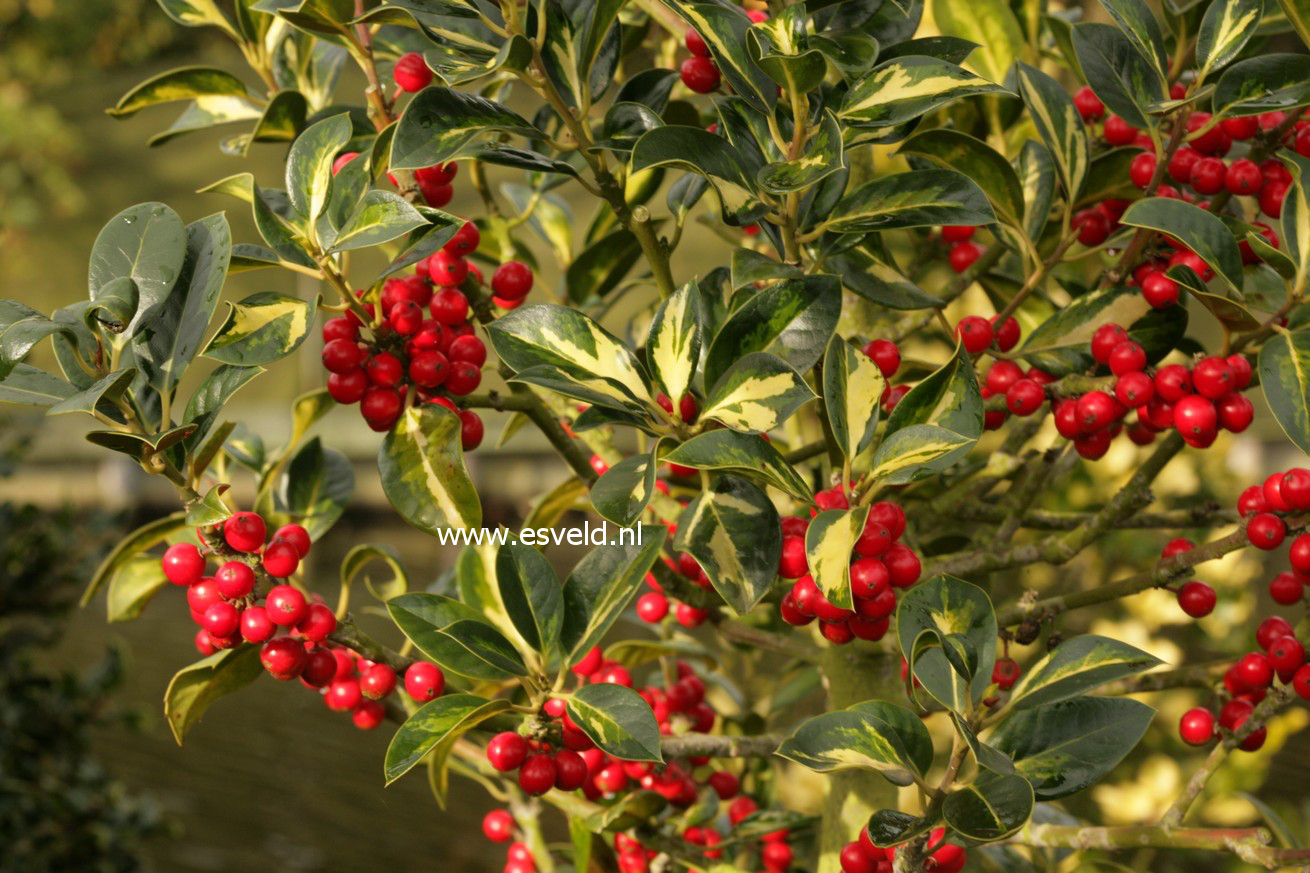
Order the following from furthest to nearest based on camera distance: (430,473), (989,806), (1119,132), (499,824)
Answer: (499,824), (1119,132), (430,473), (989,806)

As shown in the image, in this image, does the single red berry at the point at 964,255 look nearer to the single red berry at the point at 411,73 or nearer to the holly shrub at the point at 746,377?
the holly shrub at the point at 746,377

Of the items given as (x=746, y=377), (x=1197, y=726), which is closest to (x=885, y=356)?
(x=746, y=377)

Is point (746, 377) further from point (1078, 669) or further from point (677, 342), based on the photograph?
point (1078, 669)

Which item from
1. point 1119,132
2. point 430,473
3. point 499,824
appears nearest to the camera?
point 430,473

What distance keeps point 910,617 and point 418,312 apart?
0.83ft

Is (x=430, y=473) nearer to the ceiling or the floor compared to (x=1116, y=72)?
nearer to the floor

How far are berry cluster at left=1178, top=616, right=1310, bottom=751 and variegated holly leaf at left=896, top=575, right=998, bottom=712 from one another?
160mm

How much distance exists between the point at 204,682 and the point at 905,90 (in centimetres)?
40

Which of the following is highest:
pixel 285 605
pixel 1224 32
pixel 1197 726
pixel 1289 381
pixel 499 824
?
pixel 1224 32

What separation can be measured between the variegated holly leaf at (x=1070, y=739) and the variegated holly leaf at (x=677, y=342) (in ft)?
0.65

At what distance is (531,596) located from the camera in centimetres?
51

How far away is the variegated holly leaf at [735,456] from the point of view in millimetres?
413

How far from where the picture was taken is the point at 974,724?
0.44 meters

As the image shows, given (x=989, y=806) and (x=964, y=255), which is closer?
(x=989, y=806)
